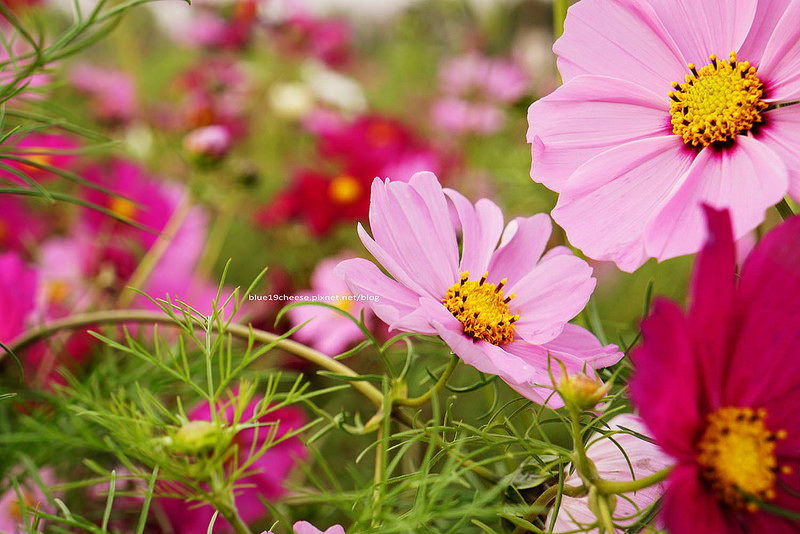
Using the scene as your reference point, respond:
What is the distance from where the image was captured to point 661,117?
0.27m

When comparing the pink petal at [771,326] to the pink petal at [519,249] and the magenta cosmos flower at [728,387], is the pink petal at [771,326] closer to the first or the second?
the magenta cosmos flower at [728,387]

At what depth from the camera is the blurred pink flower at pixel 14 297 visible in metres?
0.43

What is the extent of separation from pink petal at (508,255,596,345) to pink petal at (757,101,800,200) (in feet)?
0.24

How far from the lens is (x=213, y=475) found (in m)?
0.22

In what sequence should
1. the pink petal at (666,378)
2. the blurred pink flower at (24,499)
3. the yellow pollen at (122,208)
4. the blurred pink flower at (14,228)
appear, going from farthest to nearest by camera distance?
the yellow pollen at (122,208) < the blurred pink flower at (14,228) < the blurred pink flower at (24,499) < the pink petal at (666,378)

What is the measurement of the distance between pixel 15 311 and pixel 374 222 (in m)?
0.30

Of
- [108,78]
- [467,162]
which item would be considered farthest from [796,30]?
[108,78]

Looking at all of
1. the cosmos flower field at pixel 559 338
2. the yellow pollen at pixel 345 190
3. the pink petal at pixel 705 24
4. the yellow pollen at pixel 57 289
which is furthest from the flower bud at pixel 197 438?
the yellow pollen at pixel 345 190

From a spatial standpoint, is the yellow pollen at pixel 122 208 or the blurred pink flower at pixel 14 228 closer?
the blurred pink flower at pixel 14 228

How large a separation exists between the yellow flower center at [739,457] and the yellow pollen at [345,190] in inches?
25.7

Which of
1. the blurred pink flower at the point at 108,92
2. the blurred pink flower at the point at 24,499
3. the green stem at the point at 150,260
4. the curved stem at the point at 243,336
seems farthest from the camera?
the blurred pink flower at the point at 108,92

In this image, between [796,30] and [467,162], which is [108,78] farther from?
[796,30]

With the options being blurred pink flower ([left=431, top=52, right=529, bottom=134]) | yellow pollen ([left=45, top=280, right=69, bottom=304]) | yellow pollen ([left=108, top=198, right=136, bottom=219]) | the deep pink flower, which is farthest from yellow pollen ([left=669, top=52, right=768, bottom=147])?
blurred pink flower ([left=431, top=52, right=529, bottom=134])

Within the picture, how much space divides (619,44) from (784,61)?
6 centimetres
